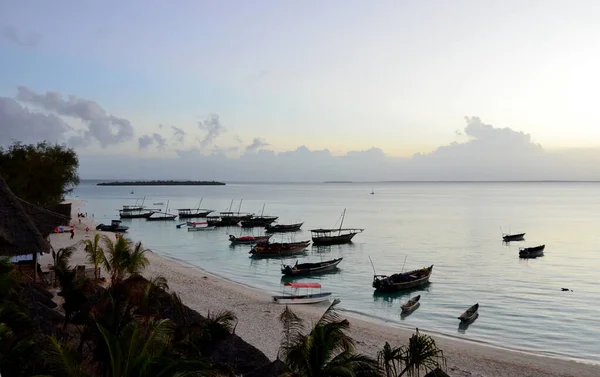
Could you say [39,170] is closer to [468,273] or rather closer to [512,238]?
[468,273]

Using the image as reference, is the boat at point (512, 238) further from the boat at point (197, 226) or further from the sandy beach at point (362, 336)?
the boat at point (197, 226)

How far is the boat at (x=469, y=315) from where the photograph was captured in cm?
2623

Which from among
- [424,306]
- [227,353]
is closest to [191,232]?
[424,306]

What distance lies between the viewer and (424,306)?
3016 centimetres

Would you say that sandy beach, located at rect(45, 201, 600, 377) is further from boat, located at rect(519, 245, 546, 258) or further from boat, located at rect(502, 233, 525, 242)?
boat, located at rect(502, 233, 525, 242)

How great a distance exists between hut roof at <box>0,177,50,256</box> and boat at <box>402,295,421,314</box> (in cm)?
2094

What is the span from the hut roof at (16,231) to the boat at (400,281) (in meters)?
23.4

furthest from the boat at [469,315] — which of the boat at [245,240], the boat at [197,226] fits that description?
the boat at [197,226]

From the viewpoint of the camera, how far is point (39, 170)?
39031mm

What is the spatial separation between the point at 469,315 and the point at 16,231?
898 inches

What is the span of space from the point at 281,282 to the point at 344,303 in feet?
25.8

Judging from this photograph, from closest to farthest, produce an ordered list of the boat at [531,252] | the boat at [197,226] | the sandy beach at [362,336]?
the sandy beach at [362,336] < the boat at [531,252] < the boat at [197,226]

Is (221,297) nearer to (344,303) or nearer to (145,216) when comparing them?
(344,303)

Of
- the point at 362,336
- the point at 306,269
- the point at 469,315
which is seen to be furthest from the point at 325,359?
the point at 306,269
